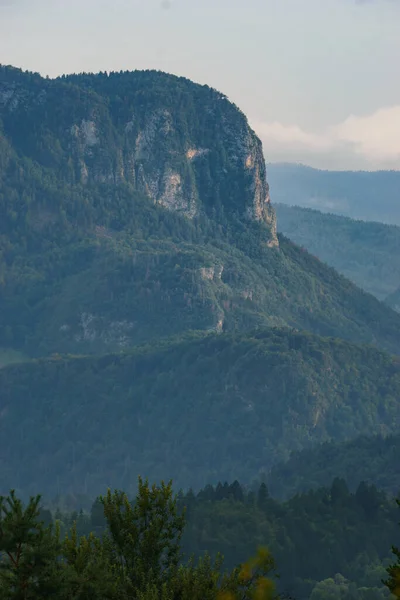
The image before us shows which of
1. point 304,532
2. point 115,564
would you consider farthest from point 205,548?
point 115,564

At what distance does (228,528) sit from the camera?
7234 inches

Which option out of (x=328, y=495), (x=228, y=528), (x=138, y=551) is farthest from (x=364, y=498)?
(x=138, y=551)

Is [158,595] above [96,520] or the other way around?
the other way around

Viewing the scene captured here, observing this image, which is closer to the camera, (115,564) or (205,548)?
(115,564)

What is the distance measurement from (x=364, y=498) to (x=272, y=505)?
37.4 ft

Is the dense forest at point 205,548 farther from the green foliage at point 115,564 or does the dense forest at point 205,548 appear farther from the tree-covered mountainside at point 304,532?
the tree-covered mountainside at point 304,532

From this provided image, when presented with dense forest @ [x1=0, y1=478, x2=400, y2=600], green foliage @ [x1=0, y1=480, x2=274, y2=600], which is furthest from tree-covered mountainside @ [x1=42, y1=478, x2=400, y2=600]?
green foliage @ [x1=0, y1=480, x2=274, y2=600]

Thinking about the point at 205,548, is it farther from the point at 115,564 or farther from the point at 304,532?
the point at 115,564

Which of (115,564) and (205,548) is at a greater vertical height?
(205,548)

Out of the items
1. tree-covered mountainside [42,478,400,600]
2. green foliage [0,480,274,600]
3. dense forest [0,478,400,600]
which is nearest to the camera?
green foliage [0,480,274,600]

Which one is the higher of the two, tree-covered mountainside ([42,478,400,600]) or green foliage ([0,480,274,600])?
tree-covered mountainside ([42,478,400,600])

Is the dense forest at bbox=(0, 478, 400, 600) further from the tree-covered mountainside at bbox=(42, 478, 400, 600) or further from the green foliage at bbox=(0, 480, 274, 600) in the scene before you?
the tree-covered mountainside at bbox=(42, 478, 400, 600)

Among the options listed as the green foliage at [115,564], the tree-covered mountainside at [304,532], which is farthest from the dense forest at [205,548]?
the tree-covered mountainside at [304,532]

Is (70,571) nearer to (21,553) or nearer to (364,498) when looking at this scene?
(21,553)
